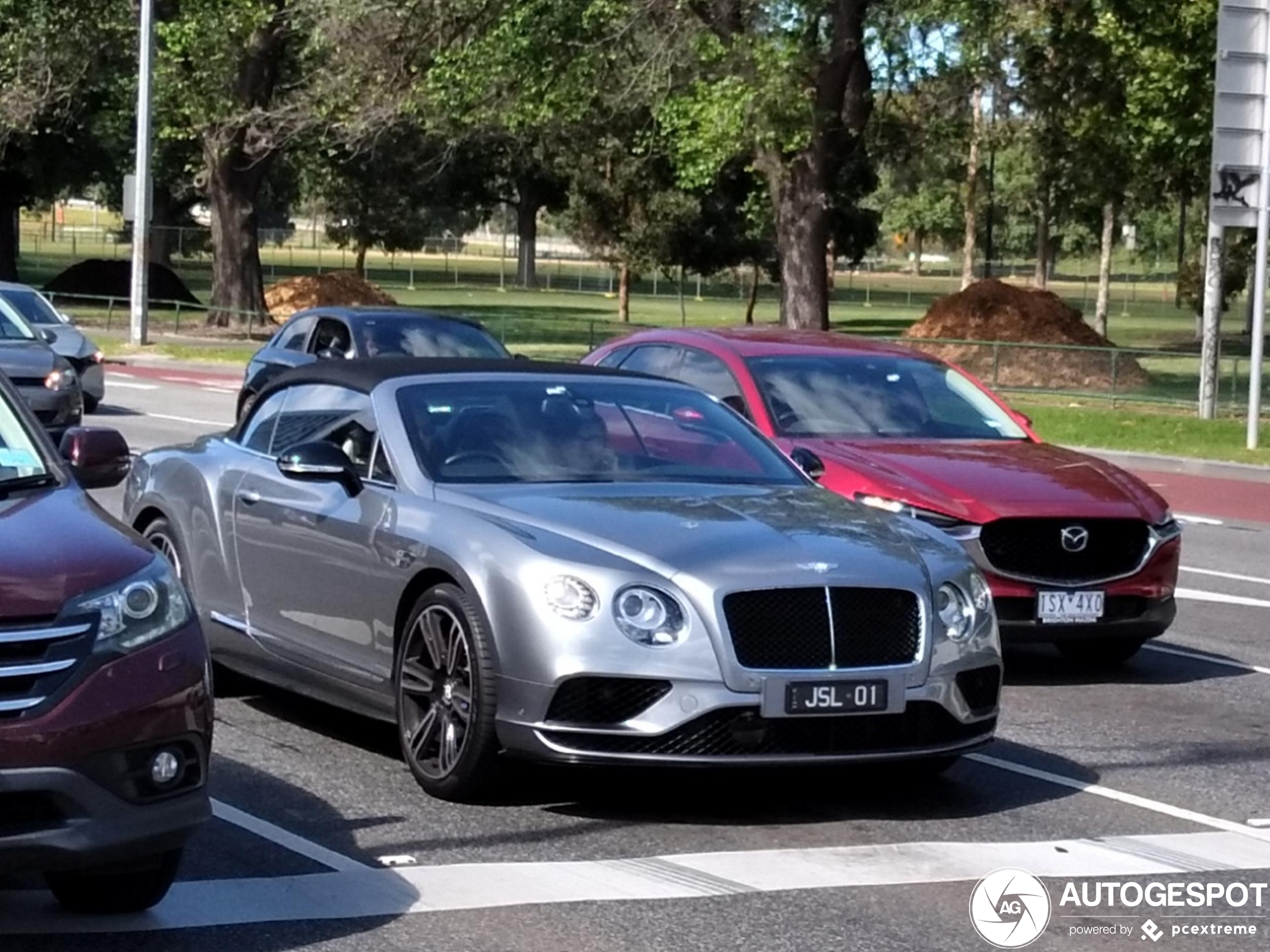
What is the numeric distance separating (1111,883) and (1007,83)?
33.7m

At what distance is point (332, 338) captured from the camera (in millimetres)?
20828

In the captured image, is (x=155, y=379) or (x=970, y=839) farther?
(x=155, y=379)

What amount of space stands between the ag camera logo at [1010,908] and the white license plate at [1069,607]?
11.9ft

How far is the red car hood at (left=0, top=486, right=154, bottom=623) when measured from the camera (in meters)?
5.46

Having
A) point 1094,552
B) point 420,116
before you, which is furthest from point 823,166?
point 1094,552

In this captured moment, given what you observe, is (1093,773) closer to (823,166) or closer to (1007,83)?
(823,166)

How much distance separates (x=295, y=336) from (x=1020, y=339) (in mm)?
19271

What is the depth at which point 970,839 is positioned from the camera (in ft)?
24.3

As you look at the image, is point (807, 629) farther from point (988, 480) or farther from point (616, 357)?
point (616, 357)

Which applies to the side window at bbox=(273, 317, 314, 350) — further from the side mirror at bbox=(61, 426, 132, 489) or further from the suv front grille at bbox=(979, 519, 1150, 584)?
the side mirror at bbox=(61, 426, 132, 489)

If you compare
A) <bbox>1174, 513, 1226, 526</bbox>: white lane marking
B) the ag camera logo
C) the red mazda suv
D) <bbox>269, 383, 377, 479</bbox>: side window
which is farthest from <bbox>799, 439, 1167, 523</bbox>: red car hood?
<bbox>1174, 513, 1226, 526</bbox>: white lane marking

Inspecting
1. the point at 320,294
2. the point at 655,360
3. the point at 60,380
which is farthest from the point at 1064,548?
the point at 320,294

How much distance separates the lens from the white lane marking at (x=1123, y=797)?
7715mm

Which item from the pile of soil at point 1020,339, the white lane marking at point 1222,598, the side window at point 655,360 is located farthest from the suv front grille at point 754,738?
the pile of soil at point 1020,339
